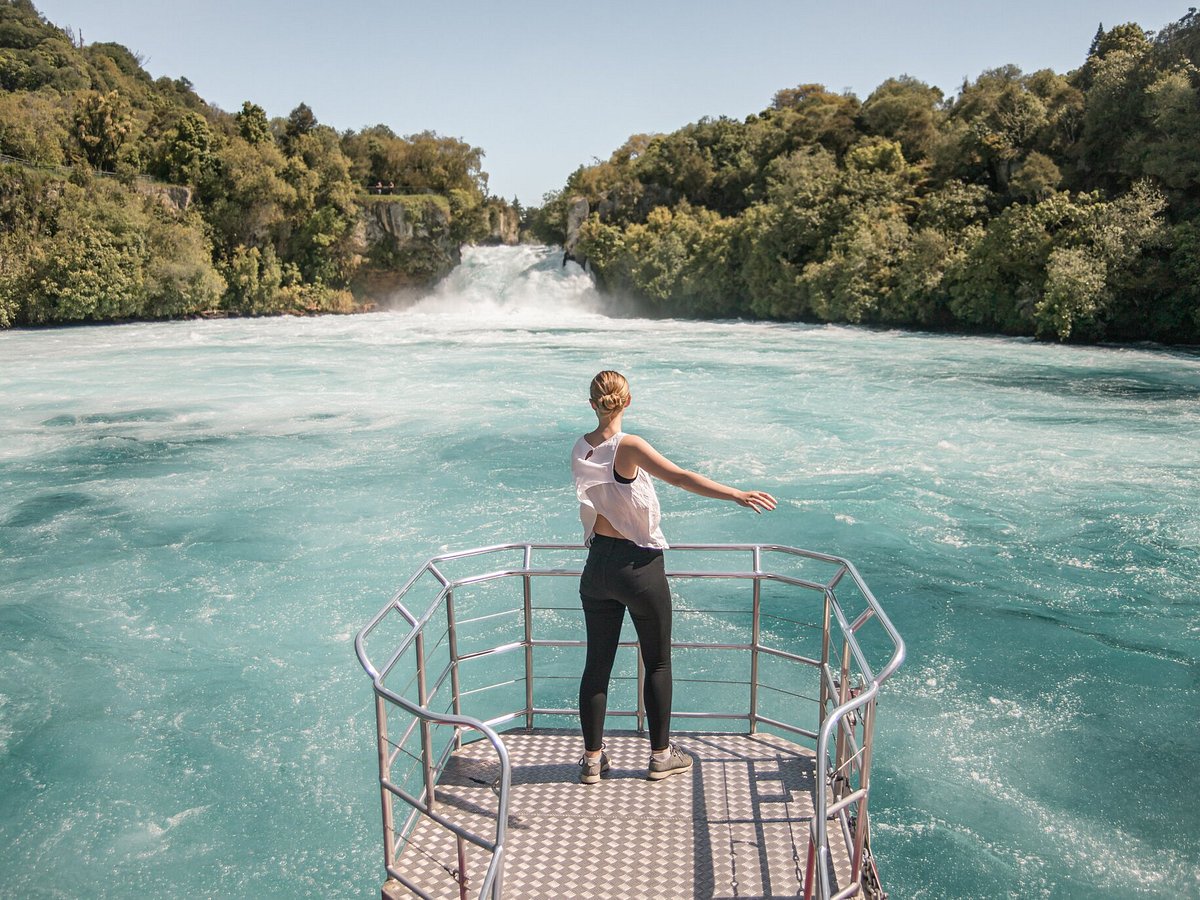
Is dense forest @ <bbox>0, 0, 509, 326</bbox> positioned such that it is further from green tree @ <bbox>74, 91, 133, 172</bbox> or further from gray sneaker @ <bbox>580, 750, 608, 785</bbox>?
gray sneaker @ <bbox>580, 750, 608, 785</bbox>

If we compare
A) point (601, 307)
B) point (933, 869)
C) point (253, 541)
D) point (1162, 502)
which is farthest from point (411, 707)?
point (601, 307)

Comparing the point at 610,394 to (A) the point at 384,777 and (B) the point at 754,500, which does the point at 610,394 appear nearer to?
(B) the point at 754,500

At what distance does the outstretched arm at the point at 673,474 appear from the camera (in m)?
3.68

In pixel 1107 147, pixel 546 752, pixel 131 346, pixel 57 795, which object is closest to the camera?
pixel 546 752

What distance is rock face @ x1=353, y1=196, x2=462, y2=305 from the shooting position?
52625 millimetres

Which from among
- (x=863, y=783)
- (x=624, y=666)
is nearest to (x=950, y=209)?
(x=624, y=666)

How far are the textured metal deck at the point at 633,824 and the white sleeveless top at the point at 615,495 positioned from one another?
1.21 metres

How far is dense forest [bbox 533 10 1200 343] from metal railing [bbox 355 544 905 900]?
23.5 metres

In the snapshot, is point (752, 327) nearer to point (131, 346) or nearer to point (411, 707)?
point (131, 346)

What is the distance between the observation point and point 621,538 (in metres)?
3.89

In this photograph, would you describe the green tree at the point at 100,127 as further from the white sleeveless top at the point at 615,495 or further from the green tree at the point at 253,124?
the white sleeveless top at the point at 615,495

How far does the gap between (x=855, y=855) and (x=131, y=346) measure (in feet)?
105

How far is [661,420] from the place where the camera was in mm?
17906

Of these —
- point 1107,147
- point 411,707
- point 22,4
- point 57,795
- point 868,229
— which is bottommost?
point 57,795
